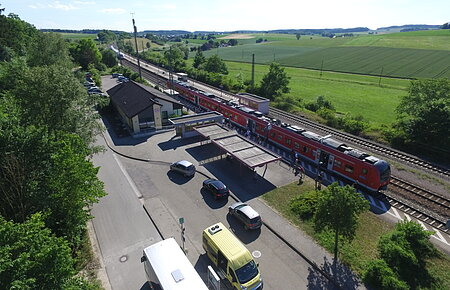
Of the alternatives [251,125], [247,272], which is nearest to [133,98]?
[251,125]

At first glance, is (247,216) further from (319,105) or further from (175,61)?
(175,61)

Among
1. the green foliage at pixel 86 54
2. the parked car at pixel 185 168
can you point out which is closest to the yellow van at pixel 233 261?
the parked car at pixel 185 168

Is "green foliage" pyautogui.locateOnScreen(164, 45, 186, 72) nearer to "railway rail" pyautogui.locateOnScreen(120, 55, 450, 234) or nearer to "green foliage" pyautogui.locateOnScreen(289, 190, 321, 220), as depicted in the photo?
"railway rail" pyautogui.locateOnScreen(120, 55, 450, 234)

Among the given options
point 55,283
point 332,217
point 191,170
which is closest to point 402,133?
point 332,217

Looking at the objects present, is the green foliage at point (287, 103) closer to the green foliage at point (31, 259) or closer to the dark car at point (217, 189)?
the dark car at point (217, 189)

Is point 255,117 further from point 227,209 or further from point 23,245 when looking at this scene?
point 23,245

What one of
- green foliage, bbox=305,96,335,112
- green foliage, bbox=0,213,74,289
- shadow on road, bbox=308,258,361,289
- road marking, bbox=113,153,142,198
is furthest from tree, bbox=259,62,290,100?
green foliage, bbox=0,213,74,289
